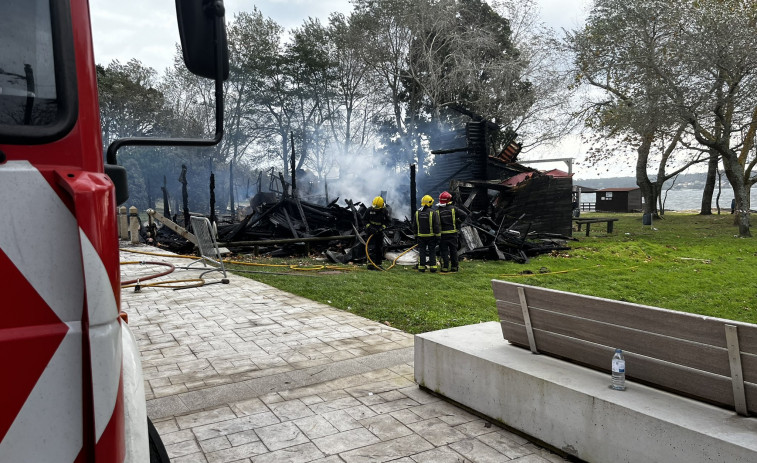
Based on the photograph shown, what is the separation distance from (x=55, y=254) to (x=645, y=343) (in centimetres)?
287

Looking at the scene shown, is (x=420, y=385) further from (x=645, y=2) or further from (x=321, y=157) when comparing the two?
(x=321, y=157)

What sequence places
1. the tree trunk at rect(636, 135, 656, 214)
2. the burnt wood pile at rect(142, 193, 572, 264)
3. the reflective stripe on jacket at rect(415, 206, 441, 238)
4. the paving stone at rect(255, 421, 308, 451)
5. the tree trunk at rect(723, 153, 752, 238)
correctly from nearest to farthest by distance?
the paving stone at rect(255, 421, 308, 451), the reflective stripe on jacket at rect(415, 206, 441, 238), the burnt wood pile at rect(142, 193, 572, 264), the tree trunk at rect(723, 153, 752, 238), the tree trunk at rect(636, 135, 656, 214)

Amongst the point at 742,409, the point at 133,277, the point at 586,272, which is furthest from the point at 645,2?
the point at 742,409

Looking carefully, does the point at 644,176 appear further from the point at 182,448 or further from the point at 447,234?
the point at 182,448

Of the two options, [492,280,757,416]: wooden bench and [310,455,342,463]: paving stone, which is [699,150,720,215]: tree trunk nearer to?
[492,280,757,416]: wooden bench

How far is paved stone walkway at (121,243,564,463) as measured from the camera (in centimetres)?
323

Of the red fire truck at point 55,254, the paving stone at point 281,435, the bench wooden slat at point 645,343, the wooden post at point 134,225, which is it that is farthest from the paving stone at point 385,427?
the wooden post at point 134,225

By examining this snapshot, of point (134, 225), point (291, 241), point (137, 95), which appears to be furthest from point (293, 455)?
point (137, 95)

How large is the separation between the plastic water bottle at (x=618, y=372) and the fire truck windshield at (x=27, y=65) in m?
2.92

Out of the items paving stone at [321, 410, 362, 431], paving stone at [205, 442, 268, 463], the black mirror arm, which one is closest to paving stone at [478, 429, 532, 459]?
paving stone at [321, 410, 362, 431]

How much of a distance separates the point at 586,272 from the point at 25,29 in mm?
12267

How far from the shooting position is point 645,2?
71.3 ft

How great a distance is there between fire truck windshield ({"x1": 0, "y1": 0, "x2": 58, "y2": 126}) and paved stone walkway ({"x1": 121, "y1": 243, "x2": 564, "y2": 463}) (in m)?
2.42

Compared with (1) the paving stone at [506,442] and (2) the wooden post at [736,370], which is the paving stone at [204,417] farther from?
(2) the wooden post at [736,370]
